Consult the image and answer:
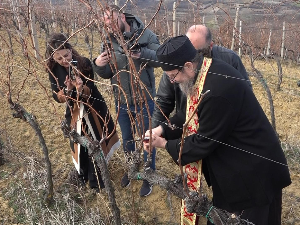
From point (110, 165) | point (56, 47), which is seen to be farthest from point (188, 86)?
point (110, 165)

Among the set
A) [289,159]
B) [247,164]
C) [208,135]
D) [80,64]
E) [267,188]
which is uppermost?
[80,64]

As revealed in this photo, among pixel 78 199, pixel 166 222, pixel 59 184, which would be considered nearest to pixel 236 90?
pixel 166 222

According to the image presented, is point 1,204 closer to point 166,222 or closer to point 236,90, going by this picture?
point 166,222

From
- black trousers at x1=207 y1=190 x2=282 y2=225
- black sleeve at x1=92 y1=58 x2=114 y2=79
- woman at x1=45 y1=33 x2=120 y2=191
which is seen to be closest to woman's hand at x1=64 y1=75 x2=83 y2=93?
woman at x1=45 y1=33 x2=120 y2=191

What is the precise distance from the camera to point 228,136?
57.2 inches

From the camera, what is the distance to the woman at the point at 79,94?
208 cm

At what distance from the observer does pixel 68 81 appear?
6.49ft

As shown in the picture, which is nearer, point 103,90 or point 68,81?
point 68,81

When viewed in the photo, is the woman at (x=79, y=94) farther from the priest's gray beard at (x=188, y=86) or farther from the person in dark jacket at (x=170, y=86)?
the priest's gray beard at (x=188, y=86)

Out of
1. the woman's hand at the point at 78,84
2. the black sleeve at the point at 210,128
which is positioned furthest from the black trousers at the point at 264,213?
the woman's hand at the point at 78,84

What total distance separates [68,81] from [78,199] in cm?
122

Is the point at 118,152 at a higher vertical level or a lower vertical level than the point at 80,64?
lower

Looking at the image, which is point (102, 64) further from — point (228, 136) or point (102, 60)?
point (228, 136)

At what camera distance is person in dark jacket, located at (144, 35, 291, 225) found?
1.36 m
